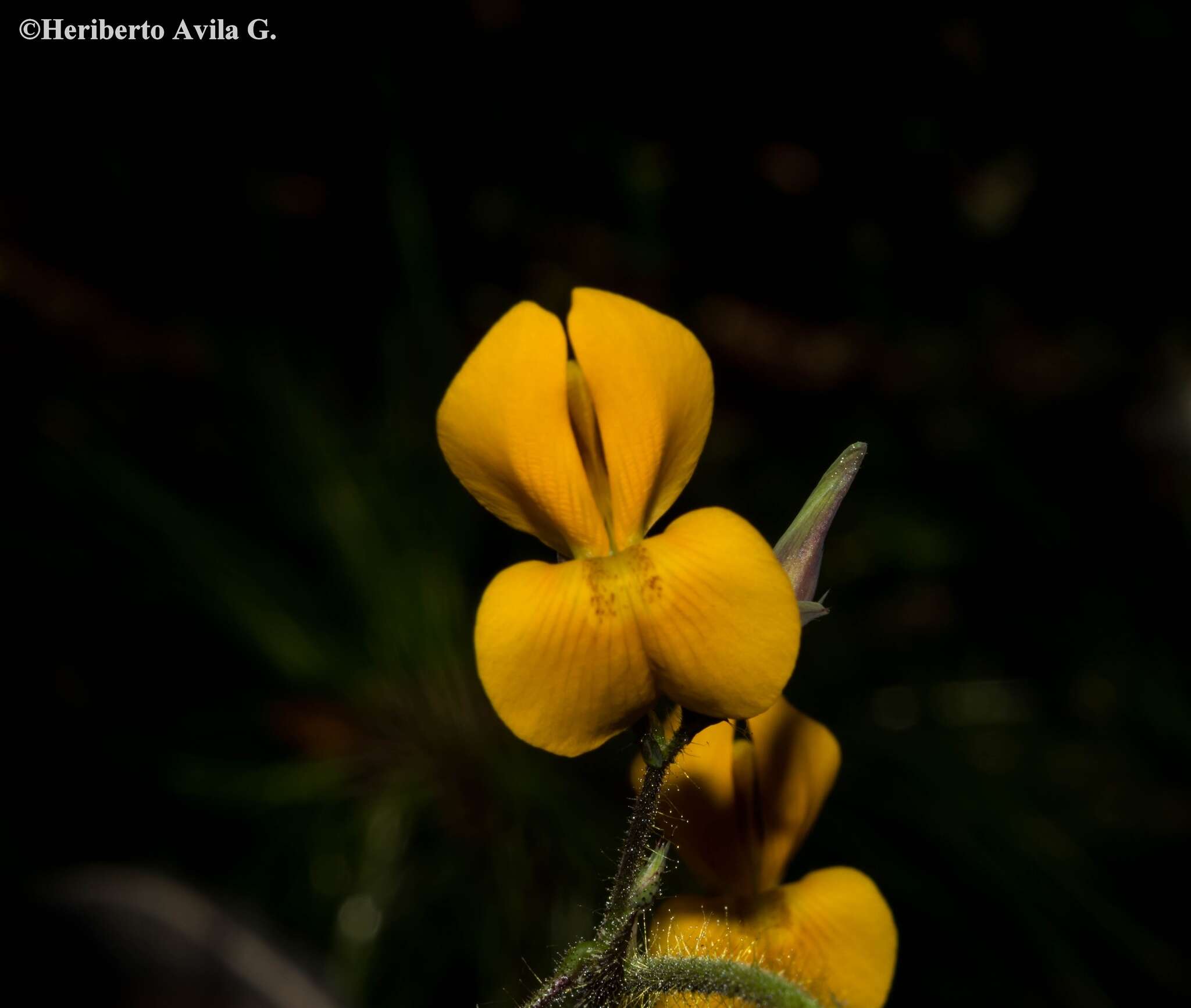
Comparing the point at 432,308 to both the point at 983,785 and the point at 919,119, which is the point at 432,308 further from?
the point at 983,785

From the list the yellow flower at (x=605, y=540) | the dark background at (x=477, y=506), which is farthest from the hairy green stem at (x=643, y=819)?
the dark background at (x=477, y=506)

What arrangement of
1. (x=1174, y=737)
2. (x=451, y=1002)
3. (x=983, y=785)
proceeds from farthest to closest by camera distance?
1. (x=1174, y=737)
2. (x=983, y=785)
3. (x=451, y=1002)

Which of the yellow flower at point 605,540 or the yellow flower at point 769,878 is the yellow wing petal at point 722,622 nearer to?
the yellow flower at point 605,540

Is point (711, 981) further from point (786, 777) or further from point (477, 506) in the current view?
point (477, 506)

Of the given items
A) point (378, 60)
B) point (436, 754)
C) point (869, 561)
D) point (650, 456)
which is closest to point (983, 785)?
point (869, 561)

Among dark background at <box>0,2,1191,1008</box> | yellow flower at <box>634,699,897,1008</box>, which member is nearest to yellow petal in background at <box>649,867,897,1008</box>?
yellow flower at <box>634,699,897,1008</box>

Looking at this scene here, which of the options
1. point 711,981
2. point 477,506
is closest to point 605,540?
point 711,981
